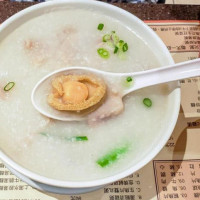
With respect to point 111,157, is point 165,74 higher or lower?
higher

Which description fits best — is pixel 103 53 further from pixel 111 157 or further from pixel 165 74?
pixel 111 157

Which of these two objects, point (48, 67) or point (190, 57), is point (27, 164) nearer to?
point (48, 67)

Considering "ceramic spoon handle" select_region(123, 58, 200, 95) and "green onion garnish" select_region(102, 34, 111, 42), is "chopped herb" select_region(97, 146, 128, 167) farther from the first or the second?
"green onion garnish" select_region(102, 34, 111, 42)

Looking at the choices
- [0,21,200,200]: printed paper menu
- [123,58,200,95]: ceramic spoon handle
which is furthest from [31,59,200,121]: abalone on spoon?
[0,21,200,200]: printed paper menu

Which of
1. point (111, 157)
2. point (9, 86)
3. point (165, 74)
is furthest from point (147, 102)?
point (9, 86)

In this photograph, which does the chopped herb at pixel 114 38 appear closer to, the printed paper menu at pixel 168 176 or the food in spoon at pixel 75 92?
the food in spoon at pixel 75 92
